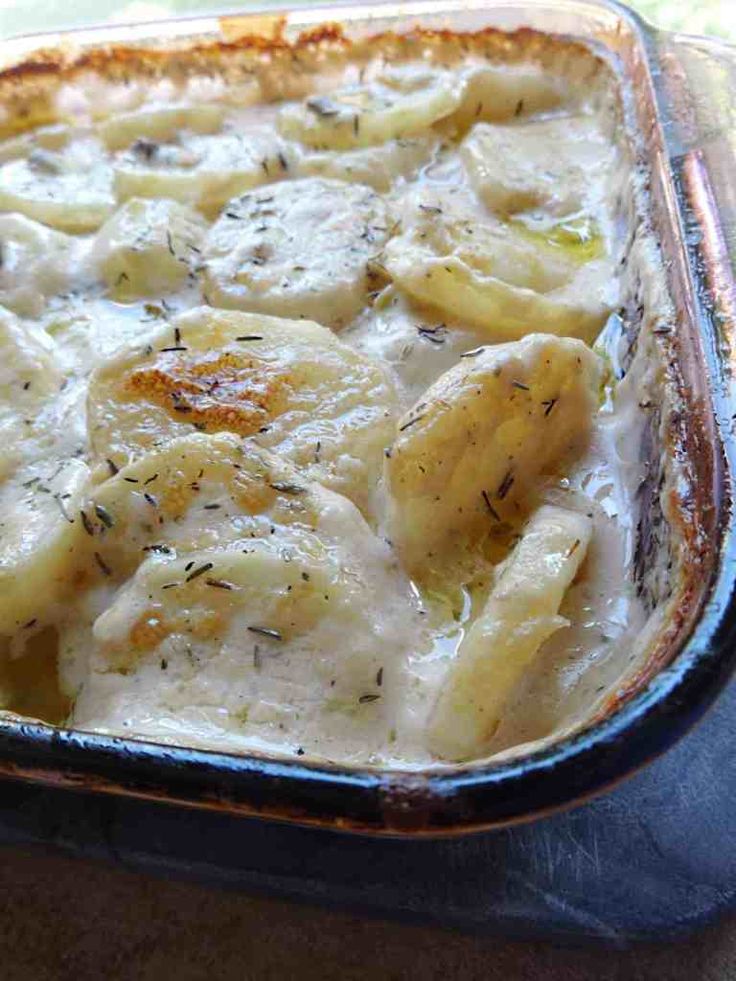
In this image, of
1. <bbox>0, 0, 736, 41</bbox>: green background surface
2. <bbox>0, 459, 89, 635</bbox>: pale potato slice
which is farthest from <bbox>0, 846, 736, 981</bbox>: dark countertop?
<bbox>0, 0, 736, 41</bbox>: green background surface

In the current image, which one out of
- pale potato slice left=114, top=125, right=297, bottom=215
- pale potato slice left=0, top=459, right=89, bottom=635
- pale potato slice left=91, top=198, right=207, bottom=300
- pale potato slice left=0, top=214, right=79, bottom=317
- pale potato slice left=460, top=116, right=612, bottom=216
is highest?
pale potato slice left=460, top=116, right=612, bottom=216

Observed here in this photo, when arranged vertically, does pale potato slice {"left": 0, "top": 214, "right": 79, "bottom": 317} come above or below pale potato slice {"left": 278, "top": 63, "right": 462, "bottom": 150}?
below

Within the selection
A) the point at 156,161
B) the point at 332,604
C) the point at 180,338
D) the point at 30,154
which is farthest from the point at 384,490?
the point at 30,154

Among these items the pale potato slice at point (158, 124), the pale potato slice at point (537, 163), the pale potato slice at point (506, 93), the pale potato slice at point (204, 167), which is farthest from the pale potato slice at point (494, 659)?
the pale potato slice at point (158, 124)

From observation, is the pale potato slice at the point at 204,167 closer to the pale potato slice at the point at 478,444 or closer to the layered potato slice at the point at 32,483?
the layered potato slice at the point at 32,483

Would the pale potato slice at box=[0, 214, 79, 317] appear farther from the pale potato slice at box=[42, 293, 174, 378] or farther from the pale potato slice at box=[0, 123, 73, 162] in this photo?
the pale potato slice at box=[0, 123, 73, 162]

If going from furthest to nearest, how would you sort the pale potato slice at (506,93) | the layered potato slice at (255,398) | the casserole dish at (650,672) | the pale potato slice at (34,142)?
the pale potato slice at (34,142)
the pale potato slice at (506,93)
the layered potato slice at (255,398)
the casserole dish at (650,672)

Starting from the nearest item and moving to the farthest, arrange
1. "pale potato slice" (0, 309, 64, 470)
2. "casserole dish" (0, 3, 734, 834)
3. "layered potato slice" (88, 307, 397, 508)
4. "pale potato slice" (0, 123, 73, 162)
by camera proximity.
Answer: "casserole dish" (0, 3, 734, 834) < "layered potato slice" (88, 307, 397, 508) < "pale potato slice" (0, 309, 64, 470) < "pale potato slice" (0, 123, 73, 162)
